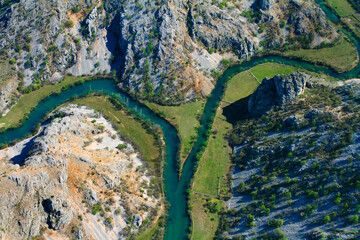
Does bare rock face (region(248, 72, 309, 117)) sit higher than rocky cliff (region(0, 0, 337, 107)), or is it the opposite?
rocky cliff (region(0, 0, 337, 107))

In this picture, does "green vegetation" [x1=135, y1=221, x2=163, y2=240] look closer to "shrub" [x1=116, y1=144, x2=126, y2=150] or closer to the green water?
the green water

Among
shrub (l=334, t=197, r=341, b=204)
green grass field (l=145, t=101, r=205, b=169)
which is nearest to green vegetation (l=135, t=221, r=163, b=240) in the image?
green grass field (l=145, t=101, r=205, b=169)

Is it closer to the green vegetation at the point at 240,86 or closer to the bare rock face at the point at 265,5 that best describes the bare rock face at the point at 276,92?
the green vegetation at the point at 240,86

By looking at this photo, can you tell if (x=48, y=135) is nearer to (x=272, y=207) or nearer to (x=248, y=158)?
(x=248, y=158)

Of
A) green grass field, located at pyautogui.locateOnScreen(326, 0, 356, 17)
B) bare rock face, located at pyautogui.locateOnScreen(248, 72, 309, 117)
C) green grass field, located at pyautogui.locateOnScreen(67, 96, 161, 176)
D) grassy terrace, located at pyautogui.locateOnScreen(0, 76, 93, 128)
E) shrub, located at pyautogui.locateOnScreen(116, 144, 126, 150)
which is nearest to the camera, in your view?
shrub, located at pyautogui.locateOnScreen(116, 144, 126, 150)

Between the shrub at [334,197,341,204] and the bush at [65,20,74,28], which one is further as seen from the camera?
the bush at [65,20,74,28]

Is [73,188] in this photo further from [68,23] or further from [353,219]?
[68,23]
